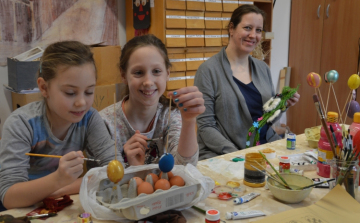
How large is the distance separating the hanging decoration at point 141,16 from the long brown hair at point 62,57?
1.42 meters

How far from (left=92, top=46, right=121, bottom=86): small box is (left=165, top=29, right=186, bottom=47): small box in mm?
412

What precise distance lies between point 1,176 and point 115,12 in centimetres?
204

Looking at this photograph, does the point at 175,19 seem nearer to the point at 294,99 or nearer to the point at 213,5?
the point at 213,5

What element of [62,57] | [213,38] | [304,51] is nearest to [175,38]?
[213,38]

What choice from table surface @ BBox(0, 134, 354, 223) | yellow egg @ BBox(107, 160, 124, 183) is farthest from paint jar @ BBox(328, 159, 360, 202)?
yellow egg @ BBox(107, 160, 124, 183)

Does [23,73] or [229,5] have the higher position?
[229,5]

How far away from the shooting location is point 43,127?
1.13 metres

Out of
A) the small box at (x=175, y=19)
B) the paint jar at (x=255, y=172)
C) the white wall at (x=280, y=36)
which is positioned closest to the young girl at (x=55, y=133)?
the paint jar at (x=255, y=172)

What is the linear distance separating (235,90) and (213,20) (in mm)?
1084

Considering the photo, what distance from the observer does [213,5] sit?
8.86 feet

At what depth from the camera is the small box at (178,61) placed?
2547 millimetres

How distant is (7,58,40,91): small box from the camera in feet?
6.67

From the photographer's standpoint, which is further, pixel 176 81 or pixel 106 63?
pixel 176 81

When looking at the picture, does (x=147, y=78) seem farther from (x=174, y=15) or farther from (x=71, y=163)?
(x=174, y=15)
